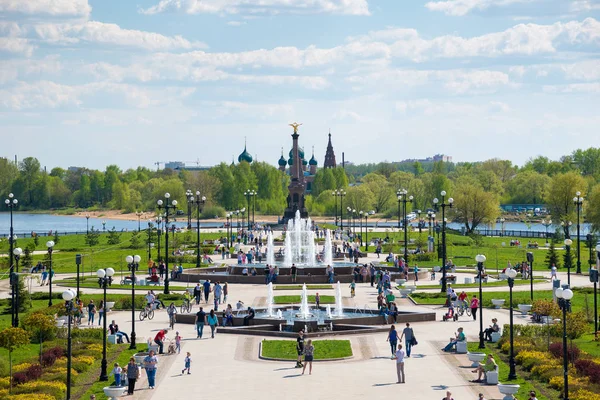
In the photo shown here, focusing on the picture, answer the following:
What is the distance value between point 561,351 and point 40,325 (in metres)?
17.1

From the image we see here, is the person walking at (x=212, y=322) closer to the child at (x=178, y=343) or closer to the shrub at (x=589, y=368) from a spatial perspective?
the child at (x=178, y=343)

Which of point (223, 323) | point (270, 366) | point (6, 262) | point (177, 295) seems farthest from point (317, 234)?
point (270, 366)

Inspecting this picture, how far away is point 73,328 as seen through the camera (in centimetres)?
3716

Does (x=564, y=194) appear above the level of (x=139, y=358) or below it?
above

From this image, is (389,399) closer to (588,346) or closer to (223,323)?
(588,346)

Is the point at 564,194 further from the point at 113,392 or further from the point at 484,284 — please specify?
the point at 113,392

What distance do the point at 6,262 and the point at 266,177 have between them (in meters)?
108

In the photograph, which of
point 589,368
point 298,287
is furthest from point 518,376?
point 298,287

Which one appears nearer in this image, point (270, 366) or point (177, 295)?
point (270, 366)

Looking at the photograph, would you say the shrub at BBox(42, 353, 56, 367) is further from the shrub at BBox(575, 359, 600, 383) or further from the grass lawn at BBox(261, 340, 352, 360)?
the shrub at BBox(575, 359, 600, 383)

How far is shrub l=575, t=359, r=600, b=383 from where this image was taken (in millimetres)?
27141

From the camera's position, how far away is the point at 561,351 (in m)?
31.1

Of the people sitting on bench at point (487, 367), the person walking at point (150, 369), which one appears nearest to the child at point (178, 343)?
the person walking at point (150, 369)

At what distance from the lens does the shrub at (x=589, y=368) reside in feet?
89.0
